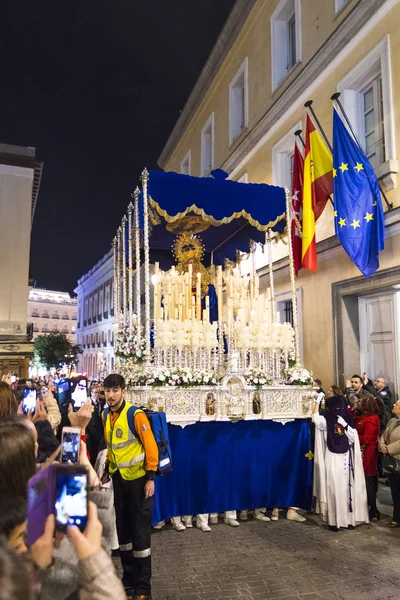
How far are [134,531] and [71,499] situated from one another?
3.02 meters

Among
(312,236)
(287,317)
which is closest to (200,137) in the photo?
(287,317)

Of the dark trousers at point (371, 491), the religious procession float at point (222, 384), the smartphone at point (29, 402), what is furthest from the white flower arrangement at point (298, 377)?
the smartphone at point (29, 402)

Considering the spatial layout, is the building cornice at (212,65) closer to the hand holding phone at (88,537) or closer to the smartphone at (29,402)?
the smartphone at (29,402)

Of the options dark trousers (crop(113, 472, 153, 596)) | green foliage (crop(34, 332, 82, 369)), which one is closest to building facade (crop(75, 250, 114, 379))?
green foliage (crop(34, 332, 82, 369))

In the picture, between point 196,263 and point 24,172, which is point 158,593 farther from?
point 24,172

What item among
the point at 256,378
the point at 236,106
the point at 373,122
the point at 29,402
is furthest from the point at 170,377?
the point at 236,106

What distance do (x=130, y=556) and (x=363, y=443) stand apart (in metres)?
3.46

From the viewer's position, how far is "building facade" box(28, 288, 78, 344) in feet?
247

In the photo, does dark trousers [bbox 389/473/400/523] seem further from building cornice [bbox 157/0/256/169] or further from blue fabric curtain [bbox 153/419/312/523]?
building cornice [bbox 157/0/256/169]

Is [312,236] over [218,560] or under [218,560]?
over

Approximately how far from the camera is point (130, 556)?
4.07 metres

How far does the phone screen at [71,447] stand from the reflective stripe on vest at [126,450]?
6.29 ft

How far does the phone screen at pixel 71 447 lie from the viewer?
89.6 inches

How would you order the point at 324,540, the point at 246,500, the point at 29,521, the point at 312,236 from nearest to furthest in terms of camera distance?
the point at 29,521 < the point at 324,540 < the point at 246,500 < the point at 312,236
